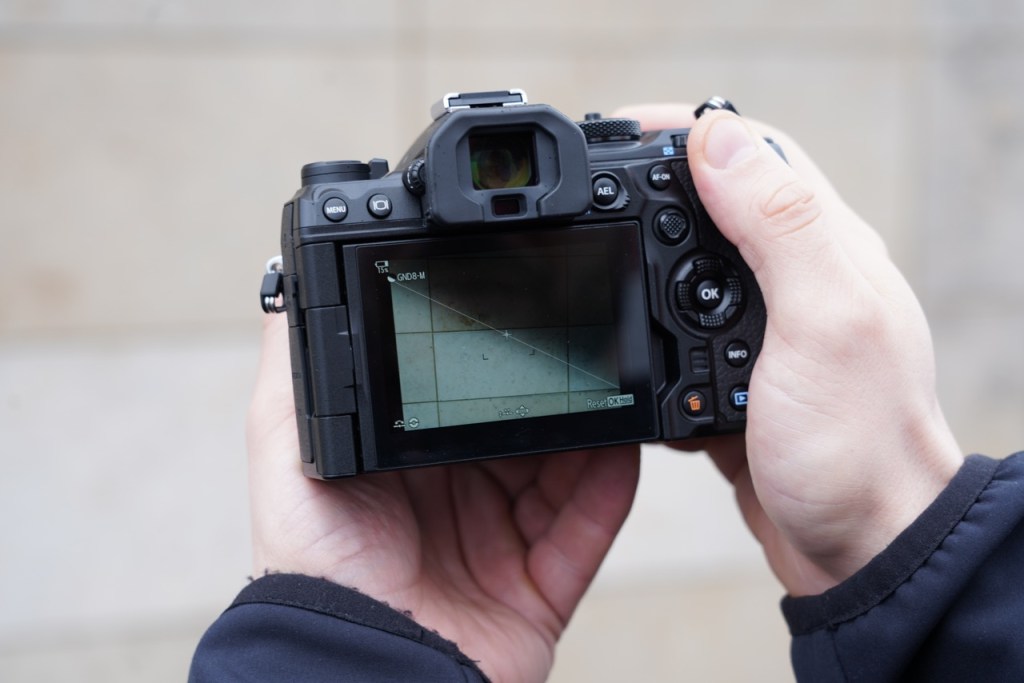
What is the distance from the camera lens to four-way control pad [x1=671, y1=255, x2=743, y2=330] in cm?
136

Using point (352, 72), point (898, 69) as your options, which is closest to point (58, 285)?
point (352, 72)

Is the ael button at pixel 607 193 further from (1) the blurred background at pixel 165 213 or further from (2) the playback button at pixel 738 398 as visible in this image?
(1) the blurred background at pixel 165 213

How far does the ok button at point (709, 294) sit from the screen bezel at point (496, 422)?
3.4 inches

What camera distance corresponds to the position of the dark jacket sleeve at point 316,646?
3.99ft

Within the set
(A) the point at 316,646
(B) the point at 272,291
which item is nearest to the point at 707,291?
(B) the point at 272,291

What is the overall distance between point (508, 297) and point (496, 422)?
0.18 m

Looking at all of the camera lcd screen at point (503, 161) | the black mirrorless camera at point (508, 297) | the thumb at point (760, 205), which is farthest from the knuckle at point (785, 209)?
the camera lcd screen at point (503, 161)

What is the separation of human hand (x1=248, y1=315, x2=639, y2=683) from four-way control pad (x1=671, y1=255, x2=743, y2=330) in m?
0.35

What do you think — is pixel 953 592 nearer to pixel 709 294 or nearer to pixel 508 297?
pixel 709 294

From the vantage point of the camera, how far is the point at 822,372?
1.27 meters

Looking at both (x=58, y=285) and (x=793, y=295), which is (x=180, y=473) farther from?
(x=793, y=295)

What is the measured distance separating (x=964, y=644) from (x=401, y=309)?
866 mm

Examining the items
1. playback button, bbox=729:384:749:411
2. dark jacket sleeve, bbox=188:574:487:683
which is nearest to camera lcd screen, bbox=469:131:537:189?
playback button, bbox=729:384:749:411

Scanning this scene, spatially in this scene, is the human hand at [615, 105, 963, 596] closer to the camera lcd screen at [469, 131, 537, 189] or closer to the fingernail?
the fingernail
